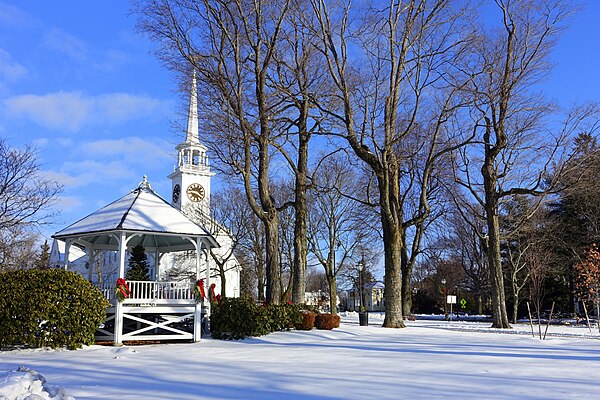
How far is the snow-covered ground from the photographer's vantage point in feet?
22.4

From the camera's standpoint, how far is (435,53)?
2014cm

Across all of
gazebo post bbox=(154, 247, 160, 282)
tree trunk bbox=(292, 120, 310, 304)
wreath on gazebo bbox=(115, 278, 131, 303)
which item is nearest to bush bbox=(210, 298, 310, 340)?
tree trunk bbox=(292, 120, 310, 304)

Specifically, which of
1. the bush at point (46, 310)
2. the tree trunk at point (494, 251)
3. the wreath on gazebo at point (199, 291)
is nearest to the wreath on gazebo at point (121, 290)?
the bush at point (46, 310)

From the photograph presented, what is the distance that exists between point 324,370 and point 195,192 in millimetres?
46426

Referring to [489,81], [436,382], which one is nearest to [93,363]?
[436,382]

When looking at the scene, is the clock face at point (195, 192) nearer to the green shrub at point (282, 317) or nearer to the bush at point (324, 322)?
the bush at point (324, 322)

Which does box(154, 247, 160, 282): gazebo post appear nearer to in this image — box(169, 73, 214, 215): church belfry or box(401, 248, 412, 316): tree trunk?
box(401, 248, 412, 316): tree trunk

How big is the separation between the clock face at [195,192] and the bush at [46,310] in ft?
124

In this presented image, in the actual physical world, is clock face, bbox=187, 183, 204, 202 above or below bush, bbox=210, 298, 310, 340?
above

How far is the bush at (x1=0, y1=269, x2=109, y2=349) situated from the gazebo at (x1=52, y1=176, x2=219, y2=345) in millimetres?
1356

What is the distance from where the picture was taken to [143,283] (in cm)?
1598

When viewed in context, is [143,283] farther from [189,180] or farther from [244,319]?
Answer: [189,180]

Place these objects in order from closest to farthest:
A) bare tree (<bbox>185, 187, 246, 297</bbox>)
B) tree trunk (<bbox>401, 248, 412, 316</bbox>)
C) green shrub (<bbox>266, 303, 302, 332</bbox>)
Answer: green shrub (<bbox>266, 303, 302, 332</bbox>) < tree trunk (<bbox>401, 248, 412, 316</bbox>) < bare tree (<bbox>185, 187, 246, 297</bbox>)

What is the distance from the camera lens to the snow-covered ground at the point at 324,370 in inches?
268
